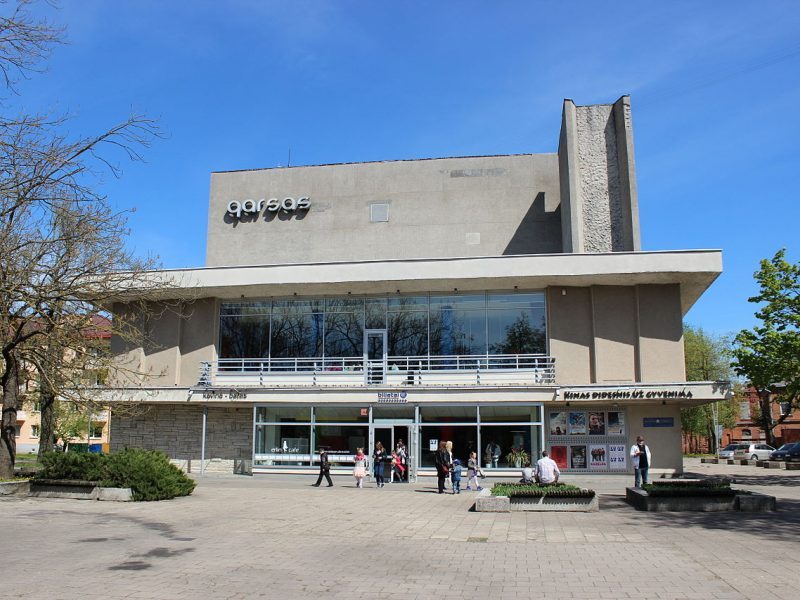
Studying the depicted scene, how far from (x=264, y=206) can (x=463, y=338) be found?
494 inches

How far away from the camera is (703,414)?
196 ft

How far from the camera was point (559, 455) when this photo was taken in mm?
26453

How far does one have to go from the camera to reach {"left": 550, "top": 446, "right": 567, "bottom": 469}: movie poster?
26.4 meters

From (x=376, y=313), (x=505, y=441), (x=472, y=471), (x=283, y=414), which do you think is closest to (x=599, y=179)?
(x=376, y=313)

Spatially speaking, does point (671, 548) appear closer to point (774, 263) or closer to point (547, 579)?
point (547, 579)

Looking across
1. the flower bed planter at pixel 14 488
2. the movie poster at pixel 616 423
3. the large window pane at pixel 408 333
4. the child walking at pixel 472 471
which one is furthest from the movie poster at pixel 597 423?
the flower bed planter at pixel 14 488

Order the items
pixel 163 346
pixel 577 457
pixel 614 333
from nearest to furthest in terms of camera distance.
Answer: pixel 577 457 < pixel 614 333 < pixel 163 346

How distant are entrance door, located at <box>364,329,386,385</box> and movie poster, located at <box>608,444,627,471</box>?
347 inches

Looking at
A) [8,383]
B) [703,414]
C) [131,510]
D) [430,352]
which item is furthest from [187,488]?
[703,414]

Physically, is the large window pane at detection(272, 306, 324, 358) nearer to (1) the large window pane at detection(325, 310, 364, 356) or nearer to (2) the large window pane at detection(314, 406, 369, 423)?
(1) the large window pane at detection(325, 310, 364, 356)

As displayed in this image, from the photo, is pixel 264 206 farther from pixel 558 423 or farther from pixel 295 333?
pixel 558 423

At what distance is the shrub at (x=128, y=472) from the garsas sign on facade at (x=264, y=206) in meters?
17.5

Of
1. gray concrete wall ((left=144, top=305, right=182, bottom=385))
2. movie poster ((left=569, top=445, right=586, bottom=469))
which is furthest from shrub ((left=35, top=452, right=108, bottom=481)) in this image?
movie poster ((left=569, top=445, right=586, bottom=469))

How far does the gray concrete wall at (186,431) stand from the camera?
Answer: 29.0 m
